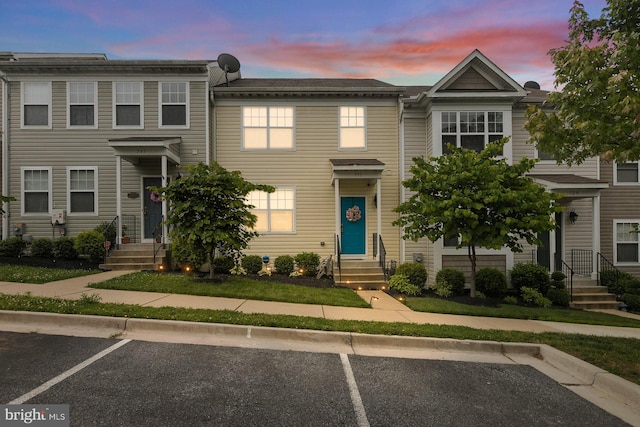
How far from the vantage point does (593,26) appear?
614 cm

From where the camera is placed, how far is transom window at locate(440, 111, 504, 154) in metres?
11.5

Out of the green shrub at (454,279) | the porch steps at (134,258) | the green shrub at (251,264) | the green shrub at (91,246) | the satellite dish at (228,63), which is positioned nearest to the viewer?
the porch steps at (134,258)

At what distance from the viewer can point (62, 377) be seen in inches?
142

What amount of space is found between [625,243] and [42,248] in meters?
21.7

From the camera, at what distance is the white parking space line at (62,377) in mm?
3156

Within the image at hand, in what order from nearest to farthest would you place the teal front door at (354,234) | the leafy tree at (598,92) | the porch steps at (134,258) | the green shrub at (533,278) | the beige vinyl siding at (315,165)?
1. the leafy tree at (598,92)
2. the porch steps at (134,258)
3. the green shrub at (533,278)
4. the beige vinyl siding at (315,165)
5. the teal front door at (354,234)

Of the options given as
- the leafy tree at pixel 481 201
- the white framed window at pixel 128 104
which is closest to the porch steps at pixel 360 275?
the leafy tree at pixel 481 201

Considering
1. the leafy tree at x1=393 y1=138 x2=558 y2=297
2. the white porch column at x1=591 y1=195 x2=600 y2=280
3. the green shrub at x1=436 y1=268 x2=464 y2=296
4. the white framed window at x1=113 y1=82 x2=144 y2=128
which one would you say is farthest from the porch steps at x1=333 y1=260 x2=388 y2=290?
the white framed window at x1=113 y1=82 x2=144 y2=128

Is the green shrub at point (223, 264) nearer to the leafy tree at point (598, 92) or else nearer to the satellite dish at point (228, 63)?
the satellite dish at point (228, 63)

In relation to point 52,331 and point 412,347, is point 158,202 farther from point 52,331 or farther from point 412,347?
point 412,347

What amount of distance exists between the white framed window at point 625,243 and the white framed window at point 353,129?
1054 centimetres

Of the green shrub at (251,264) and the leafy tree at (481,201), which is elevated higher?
the leafy tree at (481,201)

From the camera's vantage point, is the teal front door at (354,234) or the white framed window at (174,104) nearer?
the white framed window at (174,104)

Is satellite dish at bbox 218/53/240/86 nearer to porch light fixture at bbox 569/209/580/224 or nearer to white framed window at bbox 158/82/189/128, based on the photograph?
white framed window at bbox 158/82/189/128
